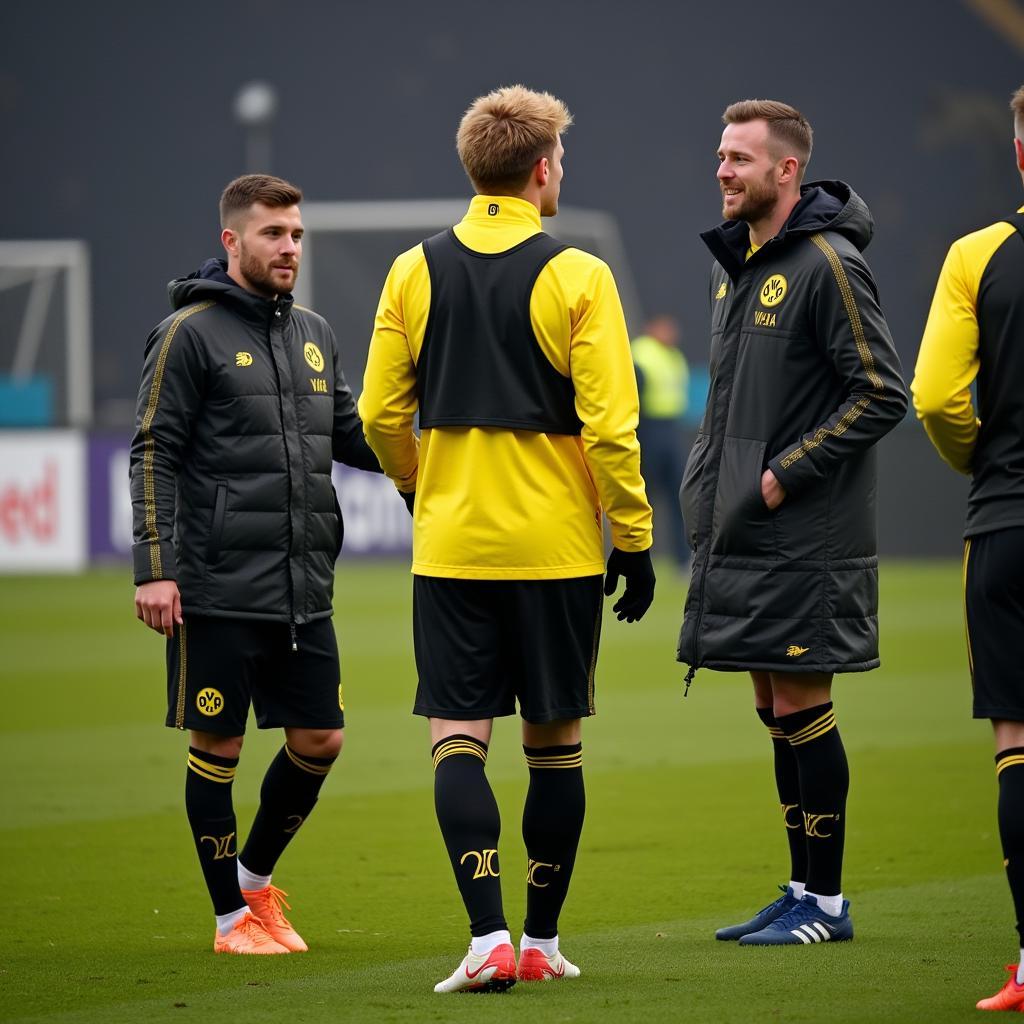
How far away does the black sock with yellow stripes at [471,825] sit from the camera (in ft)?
14.4

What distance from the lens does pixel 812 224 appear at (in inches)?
199

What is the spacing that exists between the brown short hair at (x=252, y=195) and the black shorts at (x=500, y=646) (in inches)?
48.0

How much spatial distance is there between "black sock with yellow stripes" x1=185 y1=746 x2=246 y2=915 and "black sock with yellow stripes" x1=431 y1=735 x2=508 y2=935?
806 mm

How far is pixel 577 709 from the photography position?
458 centimetres

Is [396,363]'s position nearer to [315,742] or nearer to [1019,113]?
[315,742]

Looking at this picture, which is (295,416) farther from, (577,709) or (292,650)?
(577,709)

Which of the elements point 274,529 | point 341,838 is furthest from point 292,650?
point 341,838

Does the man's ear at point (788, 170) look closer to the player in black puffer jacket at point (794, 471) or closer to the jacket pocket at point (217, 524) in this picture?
the player in black puffer jacket at point (794, 471)

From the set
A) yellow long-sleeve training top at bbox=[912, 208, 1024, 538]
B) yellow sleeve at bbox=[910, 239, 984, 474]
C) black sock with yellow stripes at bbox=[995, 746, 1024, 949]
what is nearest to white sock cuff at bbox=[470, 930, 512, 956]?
black sock with yellow stripes at bbox=[995, 746, 1024, 949]

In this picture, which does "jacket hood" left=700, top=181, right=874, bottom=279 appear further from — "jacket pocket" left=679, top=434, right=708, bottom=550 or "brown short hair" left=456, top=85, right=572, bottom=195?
"brown short hair" left=456, top=85, right=572, bottom=195

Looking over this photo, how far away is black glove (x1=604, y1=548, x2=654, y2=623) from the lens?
4.56 m

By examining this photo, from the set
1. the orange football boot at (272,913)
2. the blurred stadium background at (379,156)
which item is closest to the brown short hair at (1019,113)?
the orange football boot at (272,913)

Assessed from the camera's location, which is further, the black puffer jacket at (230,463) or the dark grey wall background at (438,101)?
the dark grey wall background at (438,101)

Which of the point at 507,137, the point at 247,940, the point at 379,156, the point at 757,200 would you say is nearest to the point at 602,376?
the point at 507,137
